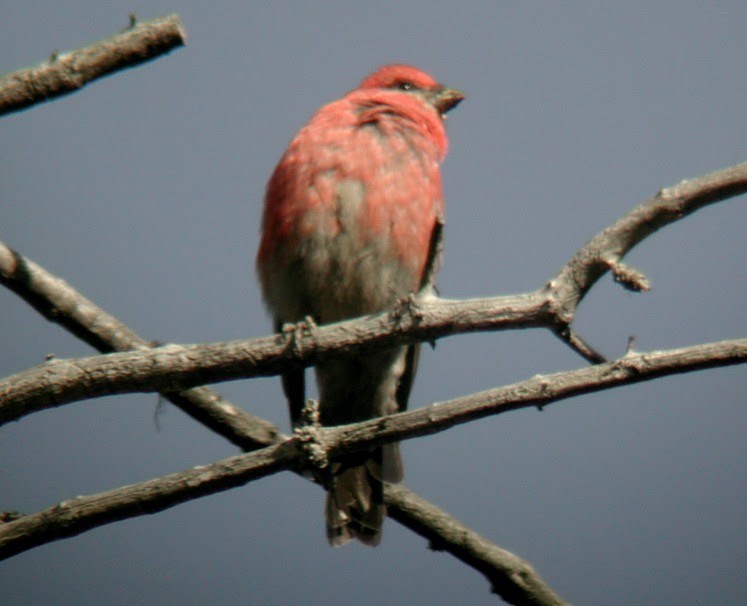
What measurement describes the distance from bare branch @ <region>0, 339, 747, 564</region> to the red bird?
1.54 m

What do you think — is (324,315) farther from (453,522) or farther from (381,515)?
(453,522)

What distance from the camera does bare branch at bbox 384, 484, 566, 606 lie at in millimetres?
3654

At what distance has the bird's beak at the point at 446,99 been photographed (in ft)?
18.9

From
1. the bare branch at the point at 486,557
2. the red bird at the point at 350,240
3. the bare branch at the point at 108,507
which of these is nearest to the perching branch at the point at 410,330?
the bare branch at the point at 108,507

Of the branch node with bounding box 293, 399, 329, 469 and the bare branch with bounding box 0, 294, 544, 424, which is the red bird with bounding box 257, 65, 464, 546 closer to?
the bare branch with bounding box 0, 294, 544, 424

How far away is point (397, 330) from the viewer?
3178mm

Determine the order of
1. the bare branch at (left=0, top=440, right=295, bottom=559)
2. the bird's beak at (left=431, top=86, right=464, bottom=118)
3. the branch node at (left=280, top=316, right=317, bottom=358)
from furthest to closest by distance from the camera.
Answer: the bird's beak at (left=431, top=86, right=464, bottom=118) < the branch node at (left=280, top=316, right=317, bottom=358) < the bare branch at (left=0, top=440, right=295, bottom=559)

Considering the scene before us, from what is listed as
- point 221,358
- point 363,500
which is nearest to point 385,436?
point 221,358

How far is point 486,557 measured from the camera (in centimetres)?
377

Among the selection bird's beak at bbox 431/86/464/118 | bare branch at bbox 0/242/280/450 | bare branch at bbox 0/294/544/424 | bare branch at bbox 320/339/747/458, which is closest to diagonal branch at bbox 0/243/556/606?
bare branch at bbox 0/242/280/450

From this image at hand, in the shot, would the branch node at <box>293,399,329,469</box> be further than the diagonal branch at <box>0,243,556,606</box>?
Yes

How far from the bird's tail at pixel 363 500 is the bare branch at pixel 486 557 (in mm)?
357

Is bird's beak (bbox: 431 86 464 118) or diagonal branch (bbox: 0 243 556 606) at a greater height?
bird's beak (bbox: 431 86 464 118)

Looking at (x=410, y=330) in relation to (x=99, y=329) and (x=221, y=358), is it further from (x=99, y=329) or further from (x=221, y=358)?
(x=99, y=329)
